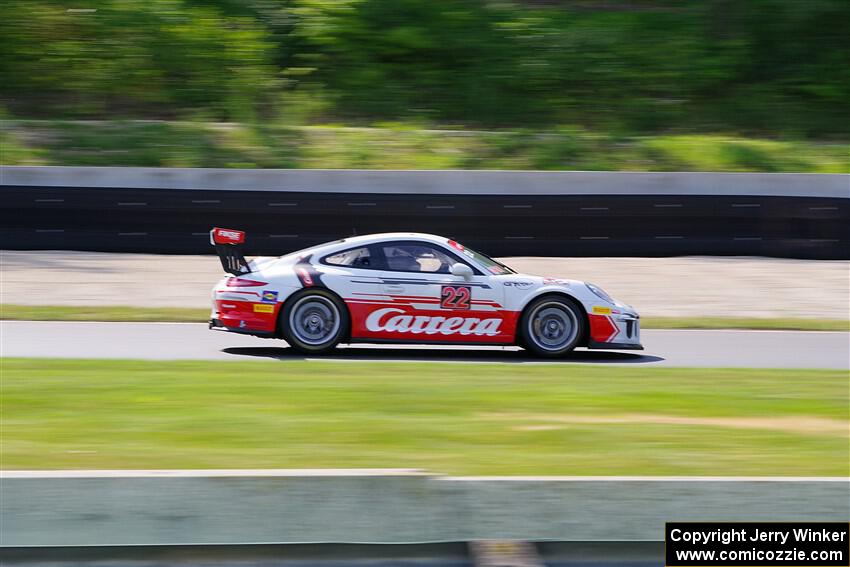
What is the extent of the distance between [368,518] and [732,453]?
198 centimetres

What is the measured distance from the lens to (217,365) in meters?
8.05

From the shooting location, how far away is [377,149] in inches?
807

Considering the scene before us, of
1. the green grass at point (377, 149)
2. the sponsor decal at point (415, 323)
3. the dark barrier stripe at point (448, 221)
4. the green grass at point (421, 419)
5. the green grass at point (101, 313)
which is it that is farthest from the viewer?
the green grass at point (377, 149)

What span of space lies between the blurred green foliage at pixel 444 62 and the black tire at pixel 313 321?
1363cm

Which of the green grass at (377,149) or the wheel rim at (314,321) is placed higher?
the green grass at (377,149)

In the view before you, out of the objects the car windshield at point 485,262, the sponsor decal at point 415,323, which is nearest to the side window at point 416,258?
the car windshield at point 485,262

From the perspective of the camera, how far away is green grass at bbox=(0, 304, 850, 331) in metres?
12.5

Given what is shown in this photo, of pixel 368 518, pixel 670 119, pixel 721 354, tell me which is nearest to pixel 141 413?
pixel 368 518

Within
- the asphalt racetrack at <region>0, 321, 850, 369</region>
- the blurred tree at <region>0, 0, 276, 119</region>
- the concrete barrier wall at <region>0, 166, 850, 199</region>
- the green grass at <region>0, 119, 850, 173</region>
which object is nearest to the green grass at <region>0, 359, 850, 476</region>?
the asphalt racetrack at <region>0, 321, 850, 369</region>

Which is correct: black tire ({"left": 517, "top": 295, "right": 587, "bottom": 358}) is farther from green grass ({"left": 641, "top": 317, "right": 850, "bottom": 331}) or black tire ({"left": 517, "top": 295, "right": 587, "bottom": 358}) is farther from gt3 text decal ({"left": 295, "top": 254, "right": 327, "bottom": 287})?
green grass ({"left": 641, "top": 317, "right": 850, "bottom": 331})

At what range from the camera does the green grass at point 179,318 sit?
12453mm

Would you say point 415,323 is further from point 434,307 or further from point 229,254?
point 229,254

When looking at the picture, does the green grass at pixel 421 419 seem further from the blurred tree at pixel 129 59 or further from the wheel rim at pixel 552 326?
the blurred tree at pixel 129 59

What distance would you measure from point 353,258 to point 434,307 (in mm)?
930
